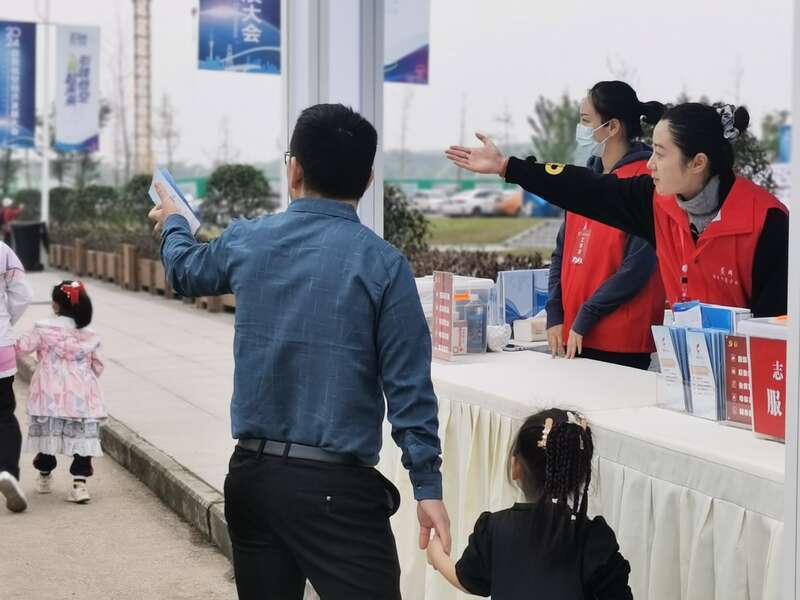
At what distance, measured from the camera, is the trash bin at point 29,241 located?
77.7 ft

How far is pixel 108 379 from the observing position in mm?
9945

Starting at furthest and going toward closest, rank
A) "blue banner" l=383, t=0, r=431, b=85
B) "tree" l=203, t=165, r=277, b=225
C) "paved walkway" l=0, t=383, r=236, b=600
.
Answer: "tree" l=203, t=165, r=277, b=225, "blue banner" l=383, t=0, r=431, b=85, "paved walkway" l=0, t=383, r=236, b=600

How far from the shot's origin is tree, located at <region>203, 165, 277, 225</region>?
707 inches

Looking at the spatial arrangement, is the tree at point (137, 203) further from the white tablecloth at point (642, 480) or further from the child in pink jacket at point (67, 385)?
the white tablecloth at point (642, 480)

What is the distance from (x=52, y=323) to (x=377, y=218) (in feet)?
7.28

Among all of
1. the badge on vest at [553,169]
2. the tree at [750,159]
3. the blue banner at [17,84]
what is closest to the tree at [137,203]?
the blue banner at [17,84]

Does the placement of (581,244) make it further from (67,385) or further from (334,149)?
(67,385)

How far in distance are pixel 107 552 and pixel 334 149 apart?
3.52m

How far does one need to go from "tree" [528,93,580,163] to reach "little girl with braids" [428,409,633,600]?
3695 cm

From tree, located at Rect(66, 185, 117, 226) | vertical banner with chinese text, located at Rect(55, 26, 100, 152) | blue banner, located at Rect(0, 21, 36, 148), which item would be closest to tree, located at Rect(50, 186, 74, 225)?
tree, located at Rect(66, 185, 117, 226)

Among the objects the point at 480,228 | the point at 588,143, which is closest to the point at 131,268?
the point at 588,143

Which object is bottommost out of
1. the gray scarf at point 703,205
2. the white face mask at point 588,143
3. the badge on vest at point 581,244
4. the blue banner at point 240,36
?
the badge on vest at point 581,244

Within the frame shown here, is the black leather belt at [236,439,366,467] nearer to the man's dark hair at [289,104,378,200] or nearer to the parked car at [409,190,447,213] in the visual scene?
the man's dark hair at [289,104,378,200]

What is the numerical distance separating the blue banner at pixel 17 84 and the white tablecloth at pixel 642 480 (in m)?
20.3
